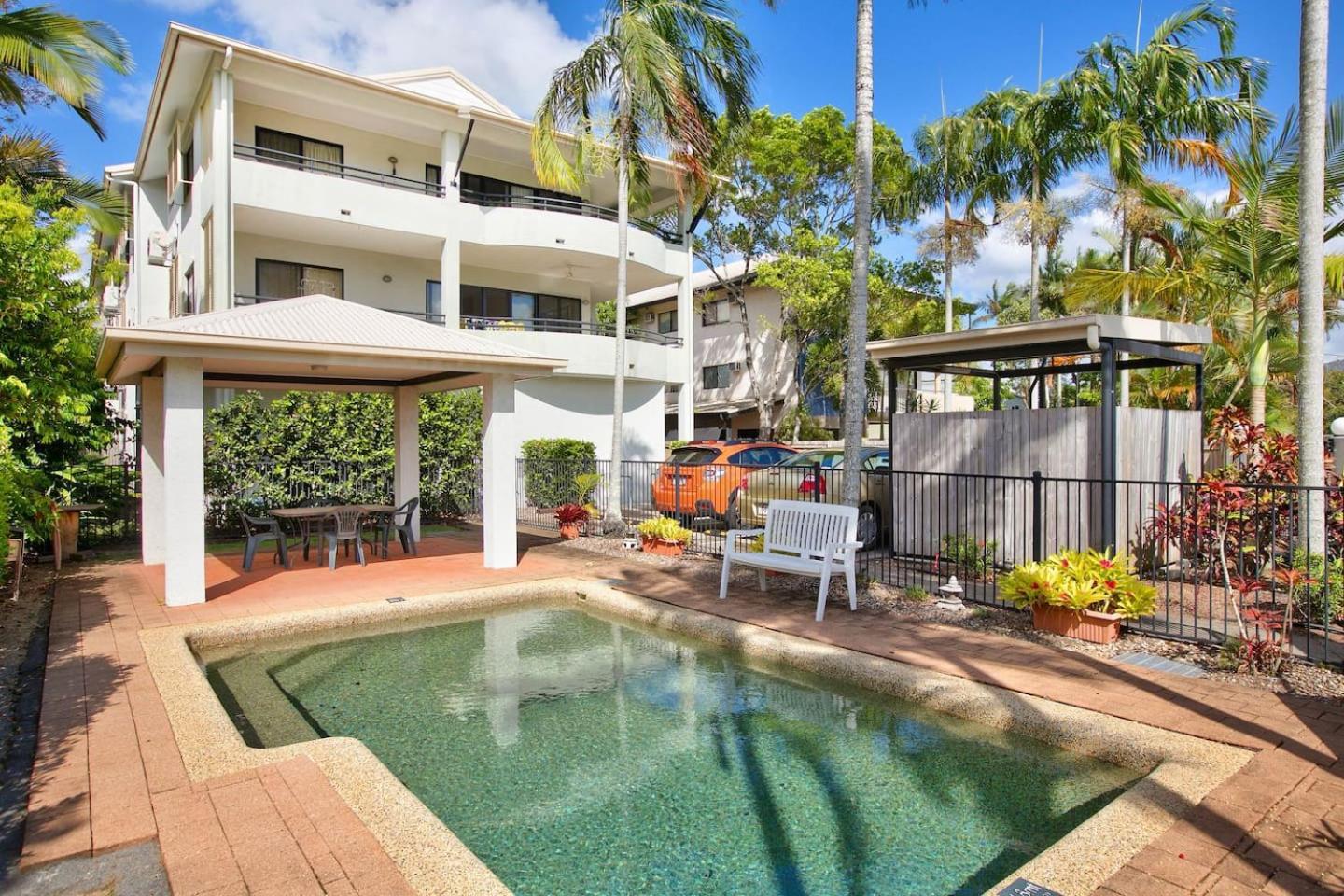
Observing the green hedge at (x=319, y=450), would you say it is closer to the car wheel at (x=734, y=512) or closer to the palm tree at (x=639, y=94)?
the palm tree at (x=639, y=94)

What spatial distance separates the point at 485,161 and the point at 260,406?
34.5ft

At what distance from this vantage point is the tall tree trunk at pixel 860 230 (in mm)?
8992

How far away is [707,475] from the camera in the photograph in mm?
13758

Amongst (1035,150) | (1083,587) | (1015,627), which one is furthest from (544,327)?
(1083,587)

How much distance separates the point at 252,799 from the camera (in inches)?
151

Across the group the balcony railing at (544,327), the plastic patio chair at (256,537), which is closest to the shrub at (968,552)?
the plastic patio chair at (256,537)

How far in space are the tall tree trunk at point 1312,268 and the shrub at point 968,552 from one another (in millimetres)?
3182

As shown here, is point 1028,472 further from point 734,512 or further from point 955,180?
point 955,180

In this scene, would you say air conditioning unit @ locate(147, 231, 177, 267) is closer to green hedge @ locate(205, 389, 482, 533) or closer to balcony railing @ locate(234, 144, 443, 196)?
balcony railing @ locate(234, 144, 443, 196)

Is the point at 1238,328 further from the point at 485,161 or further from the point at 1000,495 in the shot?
the point at 485,161

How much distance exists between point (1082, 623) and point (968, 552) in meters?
2.82

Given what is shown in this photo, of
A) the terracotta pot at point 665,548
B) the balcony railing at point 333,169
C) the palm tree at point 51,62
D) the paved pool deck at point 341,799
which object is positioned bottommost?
the paved pool deck at point 341,799

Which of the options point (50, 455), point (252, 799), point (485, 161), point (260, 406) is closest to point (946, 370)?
point (252, 799)

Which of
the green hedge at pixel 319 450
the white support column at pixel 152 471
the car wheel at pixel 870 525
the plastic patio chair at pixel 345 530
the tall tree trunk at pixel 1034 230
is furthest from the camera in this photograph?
the tall tree trunk at pixel 1034 230
